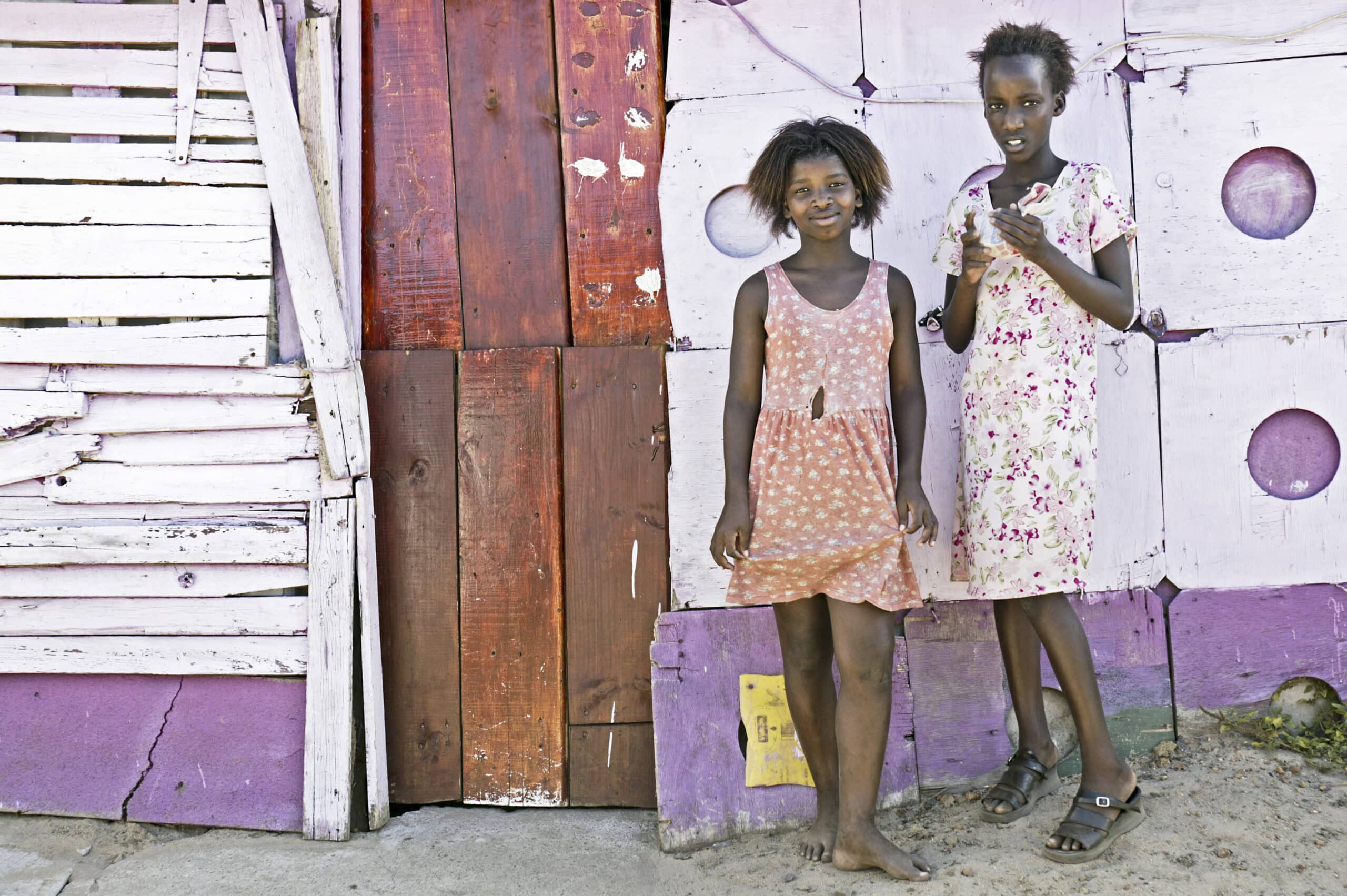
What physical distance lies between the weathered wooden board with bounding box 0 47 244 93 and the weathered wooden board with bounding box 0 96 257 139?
0.05 meters

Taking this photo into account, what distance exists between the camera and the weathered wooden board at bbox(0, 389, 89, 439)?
10.0ft

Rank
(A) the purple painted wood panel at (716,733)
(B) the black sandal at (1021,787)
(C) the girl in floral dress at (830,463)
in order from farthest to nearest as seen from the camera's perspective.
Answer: (A) the purple painted wood panel at (716,733)
(B) the black sandal at (1021,787)
(C) the girl in floral dress at (830,463)

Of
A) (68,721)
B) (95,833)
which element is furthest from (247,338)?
(95,833)

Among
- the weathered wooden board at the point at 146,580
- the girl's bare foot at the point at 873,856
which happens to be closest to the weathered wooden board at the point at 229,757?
the weathered wooden board at the point at 146,580

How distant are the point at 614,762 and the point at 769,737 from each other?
508 mm

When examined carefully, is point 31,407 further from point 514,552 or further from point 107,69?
point 514,552

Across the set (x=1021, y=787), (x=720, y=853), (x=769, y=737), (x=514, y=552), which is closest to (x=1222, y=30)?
(x=1021, y=787)

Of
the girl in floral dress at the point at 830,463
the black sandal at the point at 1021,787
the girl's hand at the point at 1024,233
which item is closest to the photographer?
the girl's hand at the point at 1024,233

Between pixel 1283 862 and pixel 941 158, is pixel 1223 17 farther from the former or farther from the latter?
pixel 1283 862

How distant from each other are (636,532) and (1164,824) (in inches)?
63.5

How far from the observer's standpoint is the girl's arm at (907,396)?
2590 mm

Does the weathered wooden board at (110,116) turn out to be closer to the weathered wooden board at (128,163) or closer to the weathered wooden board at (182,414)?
the weathered wooden board at (128,163)

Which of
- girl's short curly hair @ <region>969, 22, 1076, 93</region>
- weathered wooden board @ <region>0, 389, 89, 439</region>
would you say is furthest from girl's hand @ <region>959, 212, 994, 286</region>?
weathered wooden board @ <region>0, 389, 89, 439</region>

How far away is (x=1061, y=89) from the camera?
2.72 m
